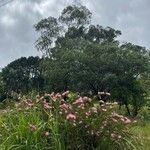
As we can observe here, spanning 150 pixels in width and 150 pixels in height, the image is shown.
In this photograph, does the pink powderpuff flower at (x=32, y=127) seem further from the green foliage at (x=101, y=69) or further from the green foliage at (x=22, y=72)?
the green foliage at (x=22, y=72)

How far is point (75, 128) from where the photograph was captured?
730 cm

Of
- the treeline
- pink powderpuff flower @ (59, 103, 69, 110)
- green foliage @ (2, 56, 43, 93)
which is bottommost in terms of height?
pink powderpuff flower @ (59, 103, 69, 110)

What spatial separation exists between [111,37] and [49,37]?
235 inches

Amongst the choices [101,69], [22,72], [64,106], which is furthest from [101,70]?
[64,106]

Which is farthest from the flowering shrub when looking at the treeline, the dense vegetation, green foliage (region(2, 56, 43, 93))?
green foliage (region(2, 56, 43, 93))

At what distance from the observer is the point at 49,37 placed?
49.6m

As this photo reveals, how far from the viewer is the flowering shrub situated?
23.7 feet

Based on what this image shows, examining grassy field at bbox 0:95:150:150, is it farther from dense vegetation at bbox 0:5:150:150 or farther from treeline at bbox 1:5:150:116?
treeline at bbox 1:5:150:116

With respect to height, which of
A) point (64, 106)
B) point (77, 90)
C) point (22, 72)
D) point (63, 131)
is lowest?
point (63, 131)

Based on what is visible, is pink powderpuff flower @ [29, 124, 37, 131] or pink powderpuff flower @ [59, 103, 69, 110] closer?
pink powderpuff flower @ [29, 124, 37, 131]

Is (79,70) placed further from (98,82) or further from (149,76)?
(149,76)

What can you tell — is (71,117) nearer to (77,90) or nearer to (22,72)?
(77,90)

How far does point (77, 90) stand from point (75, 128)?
92.5 ft

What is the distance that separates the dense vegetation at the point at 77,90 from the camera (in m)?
7.31
